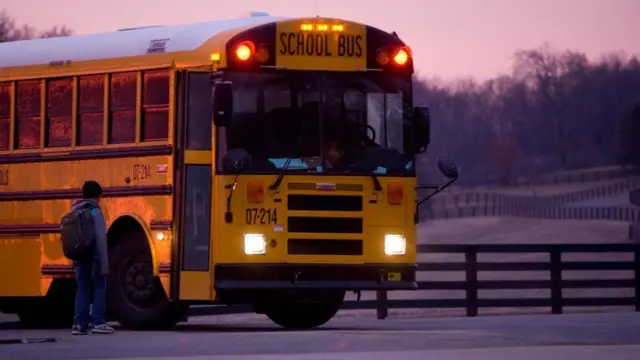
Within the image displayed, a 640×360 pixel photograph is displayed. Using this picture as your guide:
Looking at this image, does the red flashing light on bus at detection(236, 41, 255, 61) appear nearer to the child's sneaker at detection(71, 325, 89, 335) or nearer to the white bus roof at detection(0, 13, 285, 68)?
the white bus roof at detection(0, 13, 285, 68)

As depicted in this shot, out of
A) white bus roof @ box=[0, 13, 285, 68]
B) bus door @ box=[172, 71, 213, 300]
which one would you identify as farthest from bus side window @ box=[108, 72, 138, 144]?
bus door @ box=[172, 71, 213, 300]

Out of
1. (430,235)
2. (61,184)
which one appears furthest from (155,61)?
(430,235)

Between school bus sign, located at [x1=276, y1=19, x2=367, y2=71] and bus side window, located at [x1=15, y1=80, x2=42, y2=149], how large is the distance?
298 centimetres

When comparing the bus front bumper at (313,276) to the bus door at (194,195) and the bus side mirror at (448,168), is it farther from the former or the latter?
the bus side mirror at (448,168)

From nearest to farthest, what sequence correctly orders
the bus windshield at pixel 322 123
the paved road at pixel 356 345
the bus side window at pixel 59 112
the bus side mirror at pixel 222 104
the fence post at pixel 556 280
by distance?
the paved road at pixel 356 345
the bus side mirror at pixel 222 104
the bus windshield at pixel 322 123
the bus side window at pixel 59 112
the fence post at pixel 556 280

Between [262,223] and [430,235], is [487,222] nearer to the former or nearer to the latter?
[430,235]

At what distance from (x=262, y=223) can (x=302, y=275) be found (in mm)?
653

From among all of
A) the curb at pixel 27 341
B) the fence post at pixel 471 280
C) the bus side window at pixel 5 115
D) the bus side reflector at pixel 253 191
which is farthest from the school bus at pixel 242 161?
the fence post at pixel 471 280

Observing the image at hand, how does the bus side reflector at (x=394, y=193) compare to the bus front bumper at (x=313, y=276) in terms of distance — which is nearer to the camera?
the bus front bumper at (x=313, y=276)

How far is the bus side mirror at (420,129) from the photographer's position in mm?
19281

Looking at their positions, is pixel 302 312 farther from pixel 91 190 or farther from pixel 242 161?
pixel 91 190

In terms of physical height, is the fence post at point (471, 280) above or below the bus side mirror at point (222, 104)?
below

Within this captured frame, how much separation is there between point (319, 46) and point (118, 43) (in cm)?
225

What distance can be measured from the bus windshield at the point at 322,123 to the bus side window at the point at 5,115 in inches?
124
